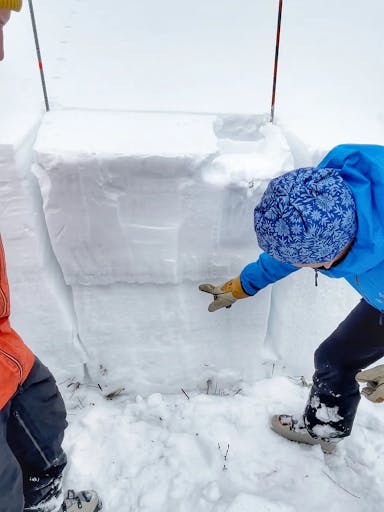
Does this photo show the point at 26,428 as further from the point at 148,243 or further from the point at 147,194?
the point at 147,194

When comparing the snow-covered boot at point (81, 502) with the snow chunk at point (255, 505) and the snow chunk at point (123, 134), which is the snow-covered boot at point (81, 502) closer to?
the snow chunk at point (255, 505)

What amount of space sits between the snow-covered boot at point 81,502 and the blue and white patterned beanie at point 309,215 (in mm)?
1323

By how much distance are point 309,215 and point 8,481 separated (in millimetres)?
1088

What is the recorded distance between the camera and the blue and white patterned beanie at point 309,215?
40.1 inches

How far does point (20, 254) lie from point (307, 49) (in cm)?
245

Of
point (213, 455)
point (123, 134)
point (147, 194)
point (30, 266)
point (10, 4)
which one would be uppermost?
point (10, 4)

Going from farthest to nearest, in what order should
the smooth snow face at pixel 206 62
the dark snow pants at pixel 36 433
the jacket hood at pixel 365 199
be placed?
1. the smooth snow face at pixel 206 62
2. the dark snow pants at pixel 36 433
3. the jacket hood at pixel 365 199

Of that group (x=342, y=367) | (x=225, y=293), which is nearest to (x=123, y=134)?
(x=225, y=293)

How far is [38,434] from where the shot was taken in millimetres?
1430

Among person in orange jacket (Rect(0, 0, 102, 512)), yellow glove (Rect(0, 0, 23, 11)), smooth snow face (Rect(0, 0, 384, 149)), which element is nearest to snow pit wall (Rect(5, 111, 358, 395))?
smooth snow face (Rect(0, 0, 384, 149))

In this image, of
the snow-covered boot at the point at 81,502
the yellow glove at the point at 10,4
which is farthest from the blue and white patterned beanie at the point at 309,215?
the snow-covered boot at the point at 81,502

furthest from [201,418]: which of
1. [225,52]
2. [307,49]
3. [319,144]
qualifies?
[307,49]

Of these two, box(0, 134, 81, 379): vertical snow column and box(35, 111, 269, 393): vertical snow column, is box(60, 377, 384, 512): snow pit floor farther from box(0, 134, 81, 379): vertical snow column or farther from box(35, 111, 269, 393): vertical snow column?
box(0, 134, 81, 379): vertical snow column

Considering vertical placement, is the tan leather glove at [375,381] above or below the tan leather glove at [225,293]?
below
